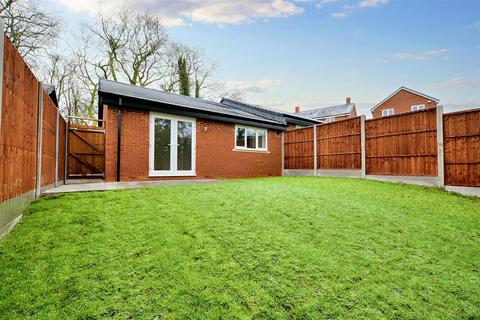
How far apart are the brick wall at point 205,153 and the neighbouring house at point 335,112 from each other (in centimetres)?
2417

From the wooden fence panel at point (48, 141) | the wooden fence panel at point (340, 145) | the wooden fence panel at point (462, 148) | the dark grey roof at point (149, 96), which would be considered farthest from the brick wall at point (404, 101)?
the wooden fence panel at point (48, 141)

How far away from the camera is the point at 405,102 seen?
28.0 metres

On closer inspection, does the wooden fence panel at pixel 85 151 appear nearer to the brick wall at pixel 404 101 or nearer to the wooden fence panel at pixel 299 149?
the wooden fence panel at pixel 299 149

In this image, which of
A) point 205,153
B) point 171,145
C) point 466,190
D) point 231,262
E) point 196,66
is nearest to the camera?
point 231,262

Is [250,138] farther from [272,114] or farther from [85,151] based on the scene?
[85,151]

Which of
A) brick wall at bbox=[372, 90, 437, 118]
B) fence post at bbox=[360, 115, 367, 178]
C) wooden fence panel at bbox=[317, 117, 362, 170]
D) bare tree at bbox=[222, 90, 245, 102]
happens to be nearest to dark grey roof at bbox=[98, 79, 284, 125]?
wooden fence panel at bbox=[317, 117, 362, 170]

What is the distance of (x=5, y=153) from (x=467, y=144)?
32.9 feet

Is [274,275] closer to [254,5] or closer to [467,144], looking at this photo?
[467,144]

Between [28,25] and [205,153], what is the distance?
12103 mm

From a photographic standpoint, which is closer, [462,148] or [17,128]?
[17,128]

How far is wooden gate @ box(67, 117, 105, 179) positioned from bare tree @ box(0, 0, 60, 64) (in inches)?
308

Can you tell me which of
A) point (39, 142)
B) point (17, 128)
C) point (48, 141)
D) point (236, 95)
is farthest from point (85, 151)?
point (236, 95)

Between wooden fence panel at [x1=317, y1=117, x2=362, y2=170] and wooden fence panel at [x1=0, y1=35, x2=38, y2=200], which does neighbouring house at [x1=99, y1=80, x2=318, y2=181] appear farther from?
wooden fence panel at [x1=0, y1=35, x2=38, y2=200]

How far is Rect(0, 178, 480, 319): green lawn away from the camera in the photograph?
82.7 inches
